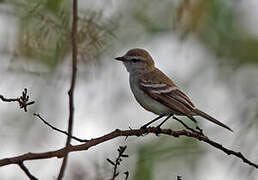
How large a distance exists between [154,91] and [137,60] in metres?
1.08

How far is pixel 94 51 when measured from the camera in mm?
5316

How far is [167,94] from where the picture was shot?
690cm

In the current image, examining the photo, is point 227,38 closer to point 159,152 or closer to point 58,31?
point 159,152

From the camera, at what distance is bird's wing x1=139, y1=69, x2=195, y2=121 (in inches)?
252

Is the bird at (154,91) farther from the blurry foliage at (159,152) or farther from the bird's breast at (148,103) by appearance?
the blurry foliage at (159,152)

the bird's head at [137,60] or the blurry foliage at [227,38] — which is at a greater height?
the blurry foliage at [227,38]

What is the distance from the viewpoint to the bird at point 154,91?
254 inches

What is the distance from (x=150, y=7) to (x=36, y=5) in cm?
459

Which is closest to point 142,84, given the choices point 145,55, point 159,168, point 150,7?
point 145,55

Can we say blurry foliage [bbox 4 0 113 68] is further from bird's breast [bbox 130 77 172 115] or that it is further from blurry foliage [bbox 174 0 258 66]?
blurry foliage [bbox 174 0 258 66]

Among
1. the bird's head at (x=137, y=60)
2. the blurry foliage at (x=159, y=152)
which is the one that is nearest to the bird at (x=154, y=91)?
the bird's head at (x=137, y=60)

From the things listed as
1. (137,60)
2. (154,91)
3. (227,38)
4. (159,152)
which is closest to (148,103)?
(154,91)

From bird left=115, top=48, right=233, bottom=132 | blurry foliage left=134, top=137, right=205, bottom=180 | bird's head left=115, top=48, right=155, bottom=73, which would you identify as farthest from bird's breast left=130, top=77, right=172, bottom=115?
blurry foliage left=134, top=137, right=205, bottom=180

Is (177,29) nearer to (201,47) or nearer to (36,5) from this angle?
(36,5)
